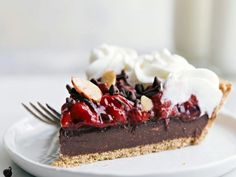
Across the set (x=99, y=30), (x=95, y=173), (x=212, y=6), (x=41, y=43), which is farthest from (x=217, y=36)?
(x=95, y=173)

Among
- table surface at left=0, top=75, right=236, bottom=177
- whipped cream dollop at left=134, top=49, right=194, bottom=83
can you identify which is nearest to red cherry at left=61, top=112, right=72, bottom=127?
whipped cream dollop at left=134, top=49, right=194, bottom=83

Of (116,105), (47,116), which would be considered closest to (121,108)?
(116,105)

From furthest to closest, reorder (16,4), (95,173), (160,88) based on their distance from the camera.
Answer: (16,4), (160,88), (95,173)

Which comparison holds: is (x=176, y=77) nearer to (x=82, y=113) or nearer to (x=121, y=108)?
(x=121, y=108)

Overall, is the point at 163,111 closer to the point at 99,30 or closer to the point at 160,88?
the point at 160,88

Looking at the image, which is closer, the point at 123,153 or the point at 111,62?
the point at 123,153

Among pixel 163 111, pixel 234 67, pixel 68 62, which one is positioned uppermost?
pixel 163 111
